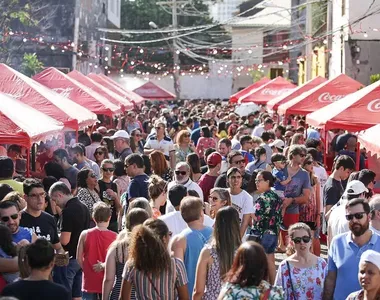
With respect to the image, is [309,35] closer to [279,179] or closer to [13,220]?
[279,179]

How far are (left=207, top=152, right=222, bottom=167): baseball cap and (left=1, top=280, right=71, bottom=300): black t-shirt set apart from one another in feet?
21.1

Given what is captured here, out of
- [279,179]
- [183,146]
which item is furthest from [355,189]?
[183,146]

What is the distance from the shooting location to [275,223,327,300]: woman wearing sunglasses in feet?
24.7

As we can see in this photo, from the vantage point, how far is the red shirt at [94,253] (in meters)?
8.92

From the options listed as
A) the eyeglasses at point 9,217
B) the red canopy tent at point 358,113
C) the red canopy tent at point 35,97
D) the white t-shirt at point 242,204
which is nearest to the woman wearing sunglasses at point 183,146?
the red canopy tent at point 35,97

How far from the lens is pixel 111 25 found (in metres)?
68.5

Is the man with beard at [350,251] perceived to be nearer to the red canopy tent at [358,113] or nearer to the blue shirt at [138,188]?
the blue shirt at [138,188]

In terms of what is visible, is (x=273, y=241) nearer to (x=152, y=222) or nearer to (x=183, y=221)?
(x=183, y=221)

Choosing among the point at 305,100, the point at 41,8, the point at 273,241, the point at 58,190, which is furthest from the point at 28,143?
the point at 41,8

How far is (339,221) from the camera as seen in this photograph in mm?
9117

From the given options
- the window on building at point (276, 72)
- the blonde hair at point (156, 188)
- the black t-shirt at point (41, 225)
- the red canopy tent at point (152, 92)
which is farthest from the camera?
the window on building at point (276, 72)

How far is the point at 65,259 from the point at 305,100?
48.0 ft

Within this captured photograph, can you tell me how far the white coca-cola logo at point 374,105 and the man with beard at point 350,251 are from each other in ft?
26.8

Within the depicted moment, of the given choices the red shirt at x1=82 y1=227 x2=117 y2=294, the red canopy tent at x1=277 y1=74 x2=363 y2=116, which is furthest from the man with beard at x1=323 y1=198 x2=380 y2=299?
the red canopy tent at x1=277 y1=74 x2=363 y2=116
